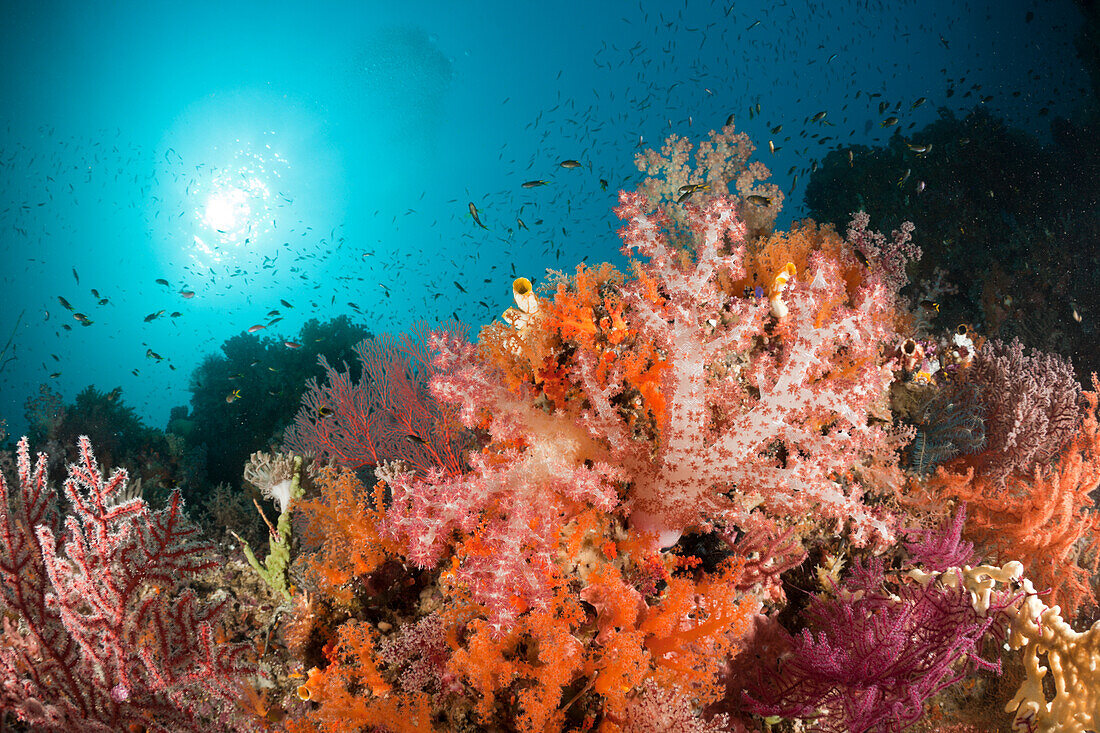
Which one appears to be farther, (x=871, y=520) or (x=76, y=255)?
(x=76, y=255)

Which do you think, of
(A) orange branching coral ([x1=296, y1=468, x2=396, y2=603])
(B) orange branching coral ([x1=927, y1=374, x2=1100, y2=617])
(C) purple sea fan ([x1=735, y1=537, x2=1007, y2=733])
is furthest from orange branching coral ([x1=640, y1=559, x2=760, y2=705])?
(B) orange branching coral ([x1=927, y1=374, x2=1100, y2=617])

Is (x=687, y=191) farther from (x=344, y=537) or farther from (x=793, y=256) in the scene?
(x=344, y=537)

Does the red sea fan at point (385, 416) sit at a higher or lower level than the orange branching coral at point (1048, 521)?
higher

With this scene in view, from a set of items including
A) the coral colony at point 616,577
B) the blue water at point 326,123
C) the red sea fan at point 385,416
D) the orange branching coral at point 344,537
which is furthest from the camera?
the blue water at point 326,123

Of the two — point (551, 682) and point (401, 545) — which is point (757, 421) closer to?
point (551, 682)

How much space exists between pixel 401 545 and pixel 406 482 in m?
0.58

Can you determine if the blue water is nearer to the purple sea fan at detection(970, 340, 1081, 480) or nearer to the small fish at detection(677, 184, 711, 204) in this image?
the small fish at detection(677, 184, 711, 204)

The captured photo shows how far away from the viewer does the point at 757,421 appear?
2529 millimetres

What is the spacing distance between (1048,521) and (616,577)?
396cm

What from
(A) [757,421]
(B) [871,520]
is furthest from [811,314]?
(B) [871,520]

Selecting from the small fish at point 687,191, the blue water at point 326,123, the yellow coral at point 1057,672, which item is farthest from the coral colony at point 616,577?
the blue water at point 326,123

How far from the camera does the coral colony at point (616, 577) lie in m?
2.33

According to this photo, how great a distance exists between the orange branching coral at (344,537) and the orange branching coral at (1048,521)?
4794mm

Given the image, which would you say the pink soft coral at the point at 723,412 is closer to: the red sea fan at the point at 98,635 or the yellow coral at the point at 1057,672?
the yellow coral at the point at 1057,672
